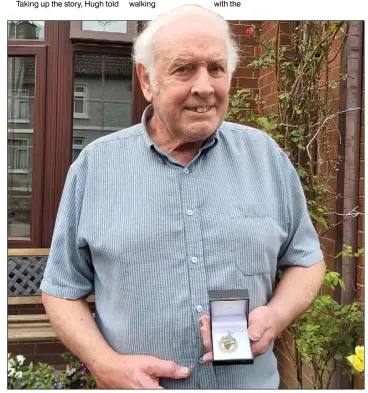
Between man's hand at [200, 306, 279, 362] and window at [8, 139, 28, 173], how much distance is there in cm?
83

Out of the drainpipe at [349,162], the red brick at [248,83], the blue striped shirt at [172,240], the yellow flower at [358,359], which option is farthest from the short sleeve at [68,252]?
the red brick at [248,83]

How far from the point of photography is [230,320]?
2.21 ft

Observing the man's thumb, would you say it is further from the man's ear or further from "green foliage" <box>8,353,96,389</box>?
"green foliage" <box>8,353,96,389</box>

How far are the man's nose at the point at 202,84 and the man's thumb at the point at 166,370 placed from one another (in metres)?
0.43

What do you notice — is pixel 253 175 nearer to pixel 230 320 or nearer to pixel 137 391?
pixel 230 320

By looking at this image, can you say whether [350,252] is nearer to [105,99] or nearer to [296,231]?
[296,231]

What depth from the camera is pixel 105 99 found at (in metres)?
1.43

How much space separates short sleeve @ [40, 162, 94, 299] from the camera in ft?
2.48

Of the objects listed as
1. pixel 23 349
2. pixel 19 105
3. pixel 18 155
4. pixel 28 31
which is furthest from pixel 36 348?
pixel 28 31

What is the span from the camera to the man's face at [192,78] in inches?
28.3

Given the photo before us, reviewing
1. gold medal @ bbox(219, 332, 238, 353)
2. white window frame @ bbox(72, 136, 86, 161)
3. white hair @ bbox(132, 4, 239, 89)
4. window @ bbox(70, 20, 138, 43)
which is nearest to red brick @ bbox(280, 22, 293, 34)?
window @ bbox(70, 20, 138, 43)

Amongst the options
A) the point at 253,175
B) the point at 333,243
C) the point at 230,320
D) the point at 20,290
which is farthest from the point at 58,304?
the point at 333,243

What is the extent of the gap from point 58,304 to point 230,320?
295 mm

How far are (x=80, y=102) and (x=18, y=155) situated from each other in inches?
10.9
